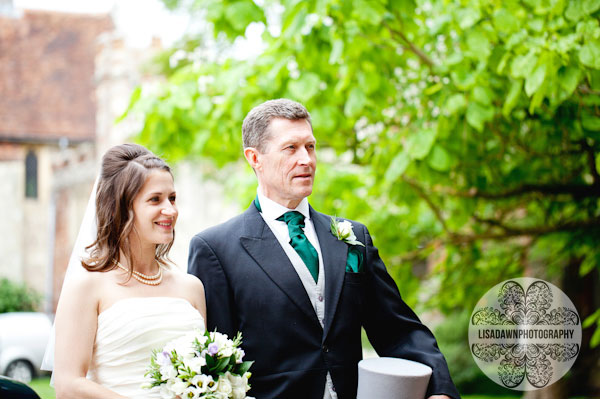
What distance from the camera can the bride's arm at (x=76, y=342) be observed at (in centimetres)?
251

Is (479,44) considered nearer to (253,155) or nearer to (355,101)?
(355,101)

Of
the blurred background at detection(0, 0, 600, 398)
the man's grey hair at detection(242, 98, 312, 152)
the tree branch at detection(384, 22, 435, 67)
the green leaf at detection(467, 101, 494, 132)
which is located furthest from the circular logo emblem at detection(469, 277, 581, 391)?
the man's grey hair at detection(242, 98, 312, 152)

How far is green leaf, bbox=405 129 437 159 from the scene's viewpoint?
4.32m

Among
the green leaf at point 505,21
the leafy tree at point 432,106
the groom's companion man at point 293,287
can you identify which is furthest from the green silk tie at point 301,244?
the green leaf at point 505,21

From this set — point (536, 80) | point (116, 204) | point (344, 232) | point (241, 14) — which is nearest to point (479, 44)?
point (536, 80)

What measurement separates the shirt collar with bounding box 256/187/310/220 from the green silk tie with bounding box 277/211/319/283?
0.10ft

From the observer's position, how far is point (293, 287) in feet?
9.57

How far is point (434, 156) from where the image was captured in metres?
4.43

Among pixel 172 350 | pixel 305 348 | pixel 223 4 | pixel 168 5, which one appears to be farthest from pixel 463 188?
pixel 168 5

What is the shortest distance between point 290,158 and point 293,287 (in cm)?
55

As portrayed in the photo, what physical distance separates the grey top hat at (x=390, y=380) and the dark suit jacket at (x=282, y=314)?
154 mm

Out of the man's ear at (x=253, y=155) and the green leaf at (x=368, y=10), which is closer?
the man's ear at (x=253, y=155)

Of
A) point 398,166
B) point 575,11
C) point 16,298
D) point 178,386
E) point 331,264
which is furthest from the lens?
point 16,298

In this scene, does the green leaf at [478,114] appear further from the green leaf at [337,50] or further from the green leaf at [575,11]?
the green leaf at [337,50]
